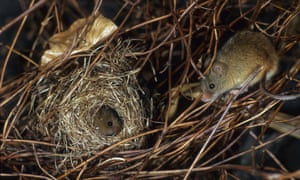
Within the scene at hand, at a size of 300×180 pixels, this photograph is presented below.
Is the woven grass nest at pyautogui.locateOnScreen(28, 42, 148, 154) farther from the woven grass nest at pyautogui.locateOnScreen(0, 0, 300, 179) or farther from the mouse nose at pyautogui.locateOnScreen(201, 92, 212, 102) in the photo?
the mouse nose at pyautogui.locateOnScreen(201, 92, 212, 102)

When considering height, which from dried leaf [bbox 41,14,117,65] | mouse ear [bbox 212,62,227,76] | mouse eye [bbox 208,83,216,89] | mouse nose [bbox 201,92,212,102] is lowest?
mouse nose [bbox 201,92,212,102]

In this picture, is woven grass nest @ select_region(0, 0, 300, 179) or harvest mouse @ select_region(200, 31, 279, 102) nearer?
woven grass nest @ select_region(0, 0, 300, 179)

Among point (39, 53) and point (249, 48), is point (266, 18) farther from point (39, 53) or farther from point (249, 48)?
point (39, 53)

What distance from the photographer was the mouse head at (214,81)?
4.49 feet

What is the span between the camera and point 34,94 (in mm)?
1300

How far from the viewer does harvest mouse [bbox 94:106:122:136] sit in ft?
4.33

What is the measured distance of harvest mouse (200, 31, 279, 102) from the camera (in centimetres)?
132

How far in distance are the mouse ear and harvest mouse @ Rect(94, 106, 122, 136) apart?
0.30 meters

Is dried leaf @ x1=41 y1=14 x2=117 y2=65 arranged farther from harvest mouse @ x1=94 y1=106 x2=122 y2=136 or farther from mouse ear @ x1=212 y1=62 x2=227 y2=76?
mouse ear @ x1=212 y1=62 x2=227 y2=76

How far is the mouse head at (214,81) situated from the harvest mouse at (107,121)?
0.82 ft

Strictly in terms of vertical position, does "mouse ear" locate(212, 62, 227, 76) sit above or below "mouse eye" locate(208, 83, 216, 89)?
above

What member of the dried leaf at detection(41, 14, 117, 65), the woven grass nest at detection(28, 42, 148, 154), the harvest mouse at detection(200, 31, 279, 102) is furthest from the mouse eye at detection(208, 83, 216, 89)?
the dried leaf at detection(41, 14, 117, 65)

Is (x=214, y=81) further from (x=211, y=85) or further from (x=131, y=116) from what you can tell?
(x=131, y=116)

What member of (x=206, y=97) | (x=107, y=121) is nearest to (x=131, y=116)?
(x=107, y=121)
